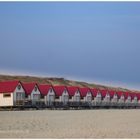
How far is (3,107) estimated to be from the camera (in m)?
A: 56.4

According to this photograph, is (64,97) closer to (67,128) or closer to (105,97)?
(105,97)

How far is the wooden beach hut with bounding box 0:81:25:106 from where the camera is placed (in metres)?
57.7

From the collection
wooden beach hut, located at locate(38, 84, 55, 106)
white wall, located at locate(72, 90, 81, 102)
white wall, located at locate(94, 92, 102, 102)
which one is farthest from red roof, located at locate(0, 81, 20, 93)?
white wall, located at locate(94, 92, 102, 102)

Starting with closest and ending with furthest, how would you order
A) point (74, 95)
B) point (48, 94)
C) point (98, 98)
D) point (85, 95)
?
point (48, 94) → point (74, 95) → point (85, 95) → point (98, 98)

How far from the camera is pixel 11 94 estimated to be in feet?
190

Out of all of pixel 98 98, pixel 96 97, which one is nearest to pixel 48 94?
pixel 96 97

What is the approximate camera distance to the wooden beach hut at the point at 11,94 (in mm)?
57656

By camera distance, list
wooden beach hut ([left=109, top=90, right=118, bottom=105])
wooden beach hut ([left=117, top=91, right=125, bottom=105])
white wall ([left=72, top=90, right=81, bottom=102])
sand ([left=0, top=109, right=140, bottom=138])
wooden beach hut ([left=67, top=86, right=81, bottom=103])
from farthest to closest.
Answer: wooden beach hut ([left=117, top=91, right=125, bottom=105]) < wooden beach hut ([left=109, top=90, right=118, bottom=105]) < white wall ([left=72, top=90, right=81, bottom=102]) < wooden beach hut ([left=67, top=86, right=81, bottom=103]) < sand ([left=0, top=109, right=140, bottom=138])

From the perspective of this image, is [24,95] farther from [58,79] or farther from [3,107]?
[58,79]

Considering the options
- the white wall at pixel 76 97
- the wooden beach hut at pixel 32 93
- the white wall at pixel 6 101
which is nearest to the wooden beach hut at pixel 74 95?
the white wall at pixel 76 97

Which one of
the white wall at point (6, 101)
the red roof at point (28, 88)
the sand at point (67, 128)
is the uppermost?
the red roof at point (28, 88)

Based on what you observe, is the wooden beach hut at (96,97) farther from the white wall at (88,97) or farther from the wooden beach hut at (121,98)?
the wooden beach hut at (121,98)

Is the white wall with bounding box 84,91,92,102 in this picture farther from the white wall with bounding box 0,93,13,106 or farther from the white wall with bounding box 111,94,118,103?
the white wall with bounding box 0,93,13,106

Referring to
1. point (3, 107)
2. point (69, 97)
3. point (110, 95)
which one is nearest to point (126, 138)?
point (3, 107)
